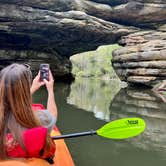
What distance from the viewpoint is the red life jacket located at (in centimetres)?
272

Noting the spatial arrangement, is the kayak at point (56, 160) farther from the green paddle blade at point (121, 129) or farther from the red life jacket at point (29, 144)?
the green paddle blade at point (121, 129)

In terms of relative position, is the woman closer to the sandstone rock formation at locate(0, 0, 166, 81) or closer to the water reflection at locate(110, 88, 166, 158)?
the water reflection at locate(110, 88, 166, 158)

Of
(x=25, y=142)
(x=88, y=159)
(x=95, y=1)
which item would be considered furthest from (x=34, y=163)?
(x=95, y=1)

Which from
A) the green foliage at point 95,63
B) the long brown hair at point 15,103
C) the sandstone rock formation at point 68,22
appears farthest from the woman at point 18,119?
the green foliage at point 95,63

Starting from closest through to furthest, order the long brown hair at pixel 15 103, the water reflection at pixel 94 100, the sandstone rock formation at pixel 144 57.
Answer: the long brown hair at pixel 15 103 → the water reflection at pixel 94 100 → the sandstone rock formation at pixel 144 57

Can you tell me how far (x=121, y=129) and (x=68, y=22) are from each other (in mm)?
13700

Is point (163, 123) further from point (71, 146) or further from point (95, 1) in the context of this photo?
point (95, 1)

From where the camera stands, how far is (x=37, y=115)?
296cm

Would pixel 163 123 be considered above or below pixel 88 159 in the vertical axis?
below

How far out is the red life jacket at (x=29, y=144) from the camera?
272cm

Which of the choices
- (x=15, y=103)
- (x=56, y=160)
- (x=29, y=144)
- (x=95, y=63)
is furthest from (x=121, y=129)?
(x=95, y=63)

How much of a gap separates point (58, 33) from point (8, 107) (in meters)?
16.8

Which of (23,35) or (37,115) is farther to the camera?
(23,35)

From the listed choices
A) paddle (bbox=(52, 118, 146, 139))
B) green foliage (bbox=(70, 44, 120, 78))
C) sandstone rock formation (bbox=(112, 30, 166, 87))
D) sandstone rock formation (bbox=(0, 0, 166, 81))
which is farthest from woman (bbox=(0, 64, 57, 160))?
green foliage (bbox=(70, 44, 120, 78))
